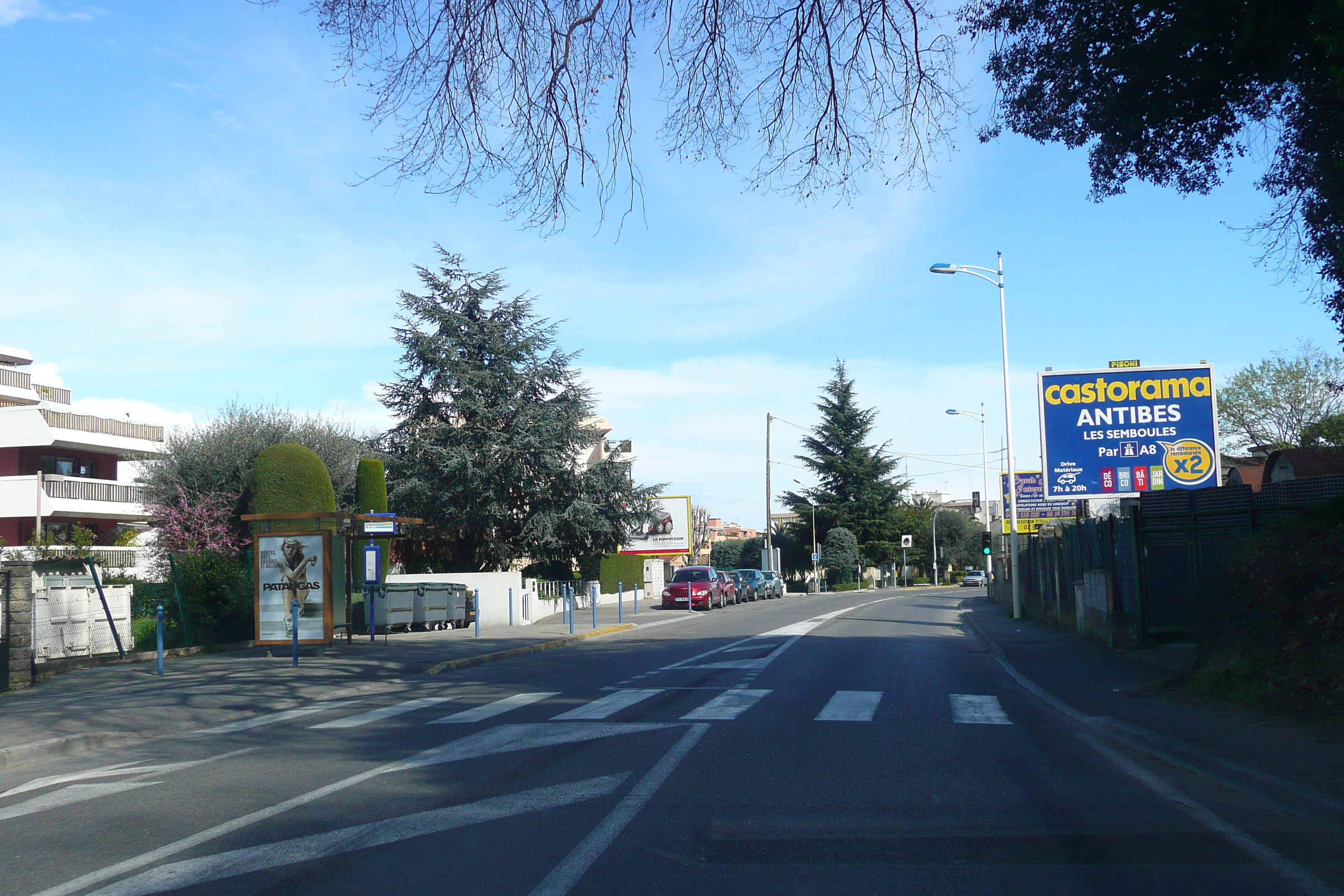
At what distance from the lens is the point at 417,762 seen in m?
8.07

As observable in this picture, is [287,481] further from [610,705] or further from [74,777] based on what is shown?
[74,777]

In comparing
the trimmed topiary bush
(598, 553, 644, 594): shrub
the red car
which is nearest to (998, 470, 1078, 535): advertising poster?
the red car

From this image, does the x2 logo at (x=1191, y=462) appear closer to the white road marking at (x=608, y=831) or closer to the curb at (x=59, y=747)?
the white road marking at (x=608, y=831)

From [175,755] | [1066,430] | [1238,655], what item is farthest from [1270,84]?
[1066,430]

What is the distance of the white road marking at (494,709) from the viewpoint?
10516mm

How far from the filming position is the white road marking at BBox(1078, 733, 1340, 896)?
16.1 feet

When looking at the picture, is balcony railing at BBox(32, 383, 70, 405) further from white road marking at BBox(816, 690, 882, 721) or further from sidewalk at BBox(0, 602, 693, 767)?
white road marking at BBox(816, 690, 882, 721)

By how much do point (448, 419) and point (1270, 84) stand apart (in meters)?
33.8

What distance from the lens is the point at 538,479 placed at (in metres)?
39.9

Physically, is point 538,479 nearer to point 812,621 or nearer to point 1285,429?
point 812,621

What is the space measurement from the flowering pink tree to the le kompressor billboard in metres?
25.4

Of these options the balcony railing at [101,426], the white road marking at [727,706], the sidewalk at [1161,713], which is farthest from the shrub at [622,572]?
the white road marking at [727,706]

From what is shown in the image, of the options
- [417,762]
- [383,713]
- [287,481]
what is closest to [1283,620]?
[417,762]

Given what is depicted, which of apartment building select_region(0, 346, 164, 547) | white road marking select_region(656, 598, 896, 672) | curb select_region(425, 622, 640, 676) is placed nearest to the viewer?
white road marking select_region(656, 598, 896, 672)
